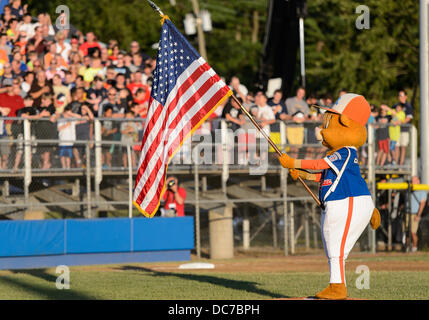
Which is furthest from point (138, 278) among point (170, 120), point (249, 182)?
point (249, 182)

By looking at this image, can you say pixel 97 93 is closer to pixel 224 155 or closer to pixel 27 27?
pixel 224 155

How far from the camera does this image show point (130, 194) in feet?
→ 63.8

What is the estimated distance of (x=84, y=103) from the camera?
782 inches

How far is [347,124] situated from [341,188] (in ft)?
2.13

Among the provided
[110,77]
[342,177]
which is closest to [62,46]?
[110,77]

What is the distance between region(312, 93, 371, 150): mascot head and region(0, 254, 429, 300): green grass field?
2.55 metres

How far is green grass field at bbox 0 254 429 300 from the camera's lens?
12.2 meters

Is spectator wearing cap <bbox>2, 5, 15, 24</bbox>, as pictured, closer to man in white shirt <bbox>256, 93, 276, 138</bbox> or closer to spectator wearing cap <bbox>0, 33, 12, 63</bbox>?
spectator wearing cap <bbox>0, 33, 12, 63</bbox>

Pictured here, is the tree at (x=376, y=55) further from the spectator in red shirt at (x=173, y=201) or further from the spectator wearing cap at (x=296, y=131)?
the spectator in red shirt at (x=173, y=201)

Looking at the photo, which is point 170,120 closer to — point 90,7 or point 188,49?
point 188,49

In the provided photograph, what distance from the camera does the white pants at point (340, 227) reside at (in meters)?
Result: 9.66

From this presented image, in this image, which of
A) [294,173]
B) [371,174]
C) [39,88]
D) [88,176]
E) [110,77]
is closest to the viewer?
[294,173]

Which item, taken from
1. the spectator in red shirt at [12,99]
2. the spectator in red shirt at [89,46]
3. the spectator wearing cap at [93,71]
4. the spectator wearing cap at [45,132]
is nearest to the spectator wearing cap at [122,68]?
the spectator wearing cap at [93,71]

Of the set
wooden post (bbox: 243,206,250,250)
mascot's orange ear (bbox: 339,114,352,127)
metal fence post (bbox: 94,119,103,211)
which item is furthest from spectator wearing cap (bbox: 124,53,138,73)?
mascot's orange ear (bbox: 339,114,352,127)
